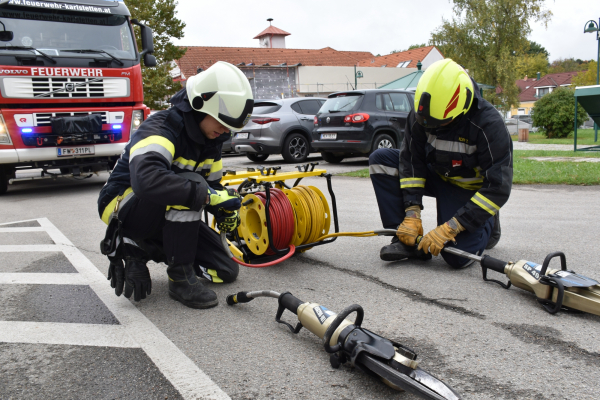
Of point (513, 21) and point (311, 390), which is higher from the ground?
point (513, 21)

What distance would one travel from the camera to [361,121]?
10859 mm

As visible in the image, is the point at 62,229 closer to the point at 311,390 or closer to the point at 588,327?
the point at 311,390

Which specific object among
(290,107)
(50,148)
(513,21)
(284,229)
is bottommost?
(284,229)

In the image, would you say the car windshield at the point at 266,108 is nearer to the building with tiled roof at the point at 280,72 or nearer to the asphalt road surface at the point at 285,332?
the asphalt road surface at the point at 285,332

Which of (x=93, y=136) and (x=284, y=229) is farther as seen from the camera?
(x=93, y=136)

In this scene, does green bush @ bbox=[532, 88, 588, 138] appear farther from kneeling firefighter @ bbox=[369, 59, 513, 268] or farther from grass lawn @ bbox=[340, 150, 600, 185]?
kneeling firefighter @ bbox=[369, 59, 513, 268]

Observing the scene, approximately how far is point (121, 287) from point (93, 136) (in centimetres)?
584

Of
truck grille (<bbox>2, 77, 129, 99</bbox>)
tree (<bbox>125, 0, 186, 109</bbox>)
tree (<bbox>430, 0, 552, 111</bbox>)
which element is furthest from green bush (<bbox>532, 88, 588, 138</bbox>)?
truck grille (<bbox>2, 77, 129, 99</bbox>)

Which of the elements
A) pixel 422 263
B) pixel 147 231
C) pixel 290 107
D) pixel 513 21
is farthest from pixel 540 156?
pixel 513 21

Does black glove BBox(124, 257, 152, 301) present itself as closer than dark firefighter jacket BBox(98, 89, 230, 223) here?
No

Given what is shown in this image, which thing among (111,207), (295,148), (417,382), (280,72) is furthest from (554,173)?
(280,72)

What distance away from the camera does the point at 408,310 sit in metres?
2.97

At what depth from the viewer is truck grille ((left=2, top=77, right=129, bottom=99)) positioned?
754 centimetres

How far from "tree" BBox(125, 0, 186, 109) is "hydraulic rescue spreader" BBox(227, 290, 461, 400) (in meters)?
23.4
